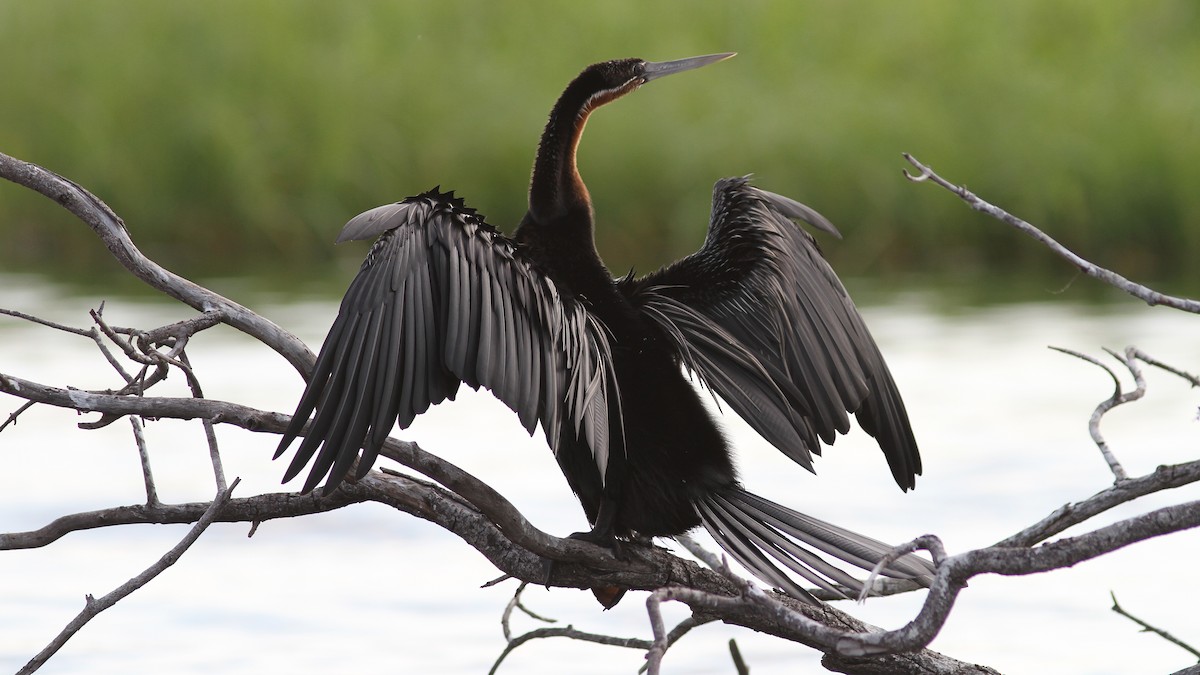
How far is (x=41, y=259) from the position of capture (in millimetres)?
7832

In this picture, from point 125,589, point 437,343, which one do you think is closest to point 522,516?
point 437,343

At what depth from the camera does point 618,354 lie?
2508 millimetres

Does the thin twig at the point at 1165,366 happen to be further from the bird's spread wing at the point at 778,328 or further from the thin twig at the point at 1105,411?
the bird's spread wing at the point at 778,328

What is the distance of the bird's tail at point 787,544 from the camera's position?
2.18 m

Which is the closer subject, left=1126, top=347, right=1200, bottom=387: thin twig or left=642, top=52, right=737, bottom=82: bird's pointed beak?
left=1126, top=347, right=1200, bottom=387: thin twig

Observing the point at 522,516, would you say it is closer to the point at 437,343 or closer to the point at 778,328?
the point at 437,343

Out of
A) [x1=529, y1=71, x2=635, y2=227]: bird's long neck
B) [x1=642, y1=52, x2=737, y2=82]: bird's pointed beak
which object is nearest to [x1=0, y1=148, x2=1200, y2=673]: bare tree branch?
[x1=529, y1=71, x2=635, y2=227]: bird's long neck

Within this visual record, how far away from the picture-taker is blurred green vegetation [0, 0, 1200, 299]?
7742 millimetres

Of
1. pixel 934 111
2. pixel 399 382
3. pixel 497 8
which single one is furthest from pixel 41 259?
pixel 399 382

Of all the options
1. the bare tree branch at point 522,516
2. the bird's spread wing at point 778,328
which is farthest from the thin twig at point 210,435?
the bird's spread wing at point 778,328

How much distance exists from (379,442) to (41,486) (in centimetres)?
284

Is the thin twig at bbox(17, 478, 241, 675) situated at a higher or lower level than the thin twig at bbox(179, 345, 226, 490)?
lower

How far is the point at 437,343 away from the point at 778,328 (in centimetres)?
72

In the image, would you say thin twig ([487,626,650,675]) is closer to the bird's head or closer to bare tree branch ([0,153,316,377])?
bare tree branch ([0,153,316,377])
